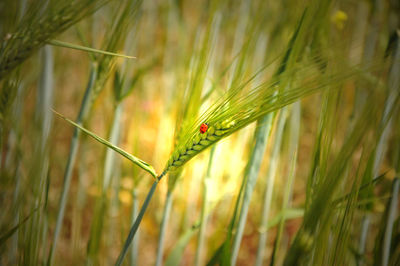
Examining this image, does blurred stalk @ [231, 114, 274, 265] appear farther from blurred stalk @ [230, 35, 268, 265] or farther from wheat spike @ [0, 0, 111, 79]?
wheat spike @ [0, 0, 111, 79]

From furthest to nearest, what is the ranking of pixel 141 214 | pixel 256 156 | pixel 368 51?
pixel 368 51 < pixel 256 156 < pixel 141 214

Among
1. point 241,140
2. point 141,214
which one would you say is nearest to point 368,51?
point 241,140

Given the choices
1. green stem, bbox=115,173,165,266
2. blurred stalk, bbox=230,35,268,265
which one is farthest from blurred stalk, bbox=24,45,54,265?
blurred stalk, bbox=230,35,268,265

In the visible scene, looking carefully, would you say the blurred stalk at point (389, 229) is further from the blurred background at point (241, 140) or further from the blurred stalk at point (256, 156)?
the blurred stalk at point (256, 156)

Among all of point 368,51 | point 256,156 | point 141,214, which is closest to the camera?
point 141,214

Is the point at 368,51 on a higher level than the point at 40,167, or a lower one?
higher

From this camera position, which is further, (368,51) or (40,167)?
(368,51)

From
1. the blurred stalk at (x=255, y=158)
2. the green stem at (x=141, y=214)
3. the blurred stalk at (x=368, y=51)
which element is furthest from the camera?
the blurred stalk at (x=368, y=51)

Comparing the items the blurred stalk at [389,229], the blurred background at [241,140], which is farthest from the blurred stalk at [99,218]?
the blurred stalk at [389,229]

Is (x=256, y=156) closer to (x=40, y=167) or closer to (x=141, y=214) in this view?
(x=141, y=214)

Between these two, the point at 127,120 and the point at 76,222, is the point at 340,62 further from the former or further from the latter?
the point at 127,120

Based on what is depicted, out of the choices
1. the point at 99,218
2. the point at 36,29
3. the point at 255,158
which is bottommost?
the point at 99,218
